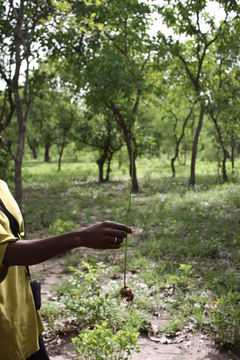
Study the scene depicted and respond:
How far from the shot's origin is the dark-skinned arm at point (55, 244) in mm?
1567

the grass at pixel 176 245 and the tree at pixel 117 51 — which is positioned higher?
the tree at pixel 117 51

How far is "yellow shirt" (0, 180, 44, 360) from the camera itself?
1.94m

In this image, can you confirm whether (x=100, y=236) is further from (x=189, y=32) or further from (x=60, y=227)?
(x=189, y=32)

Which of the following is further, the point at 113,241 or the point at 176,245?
the point at 176,245

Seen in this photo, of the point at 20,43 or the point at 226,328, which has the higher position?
the point at 20,43

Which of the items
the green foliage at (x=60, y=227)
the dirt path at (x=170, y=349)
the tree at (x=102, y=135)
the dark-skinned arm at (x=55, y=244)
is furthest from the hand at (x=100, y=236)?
the tree at (x=102, y=135)

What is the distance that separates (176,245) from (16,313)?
5.34 meters

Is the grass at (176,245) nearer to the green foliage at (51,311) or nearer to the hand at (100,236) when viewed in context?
the green foliage at (51,311)

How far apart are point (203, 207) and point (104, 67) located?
5134 mm

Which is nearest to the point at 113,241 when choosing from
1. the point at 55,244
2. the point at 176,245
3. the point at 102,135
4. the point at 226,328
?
the point at 55,244

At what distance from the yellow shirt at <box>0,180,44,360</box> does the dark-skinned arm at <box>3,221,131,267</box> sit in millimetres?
377

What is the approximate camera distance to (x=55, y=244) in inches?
61.6

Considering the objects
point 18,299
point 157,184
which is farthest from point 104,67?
point 18,299

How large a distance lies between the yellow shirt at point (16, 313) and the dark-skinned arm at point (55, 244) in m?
0.38
